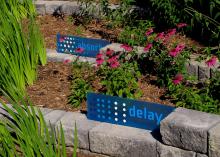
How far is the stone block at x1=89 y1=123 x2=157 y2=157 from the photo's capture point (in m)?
3.86

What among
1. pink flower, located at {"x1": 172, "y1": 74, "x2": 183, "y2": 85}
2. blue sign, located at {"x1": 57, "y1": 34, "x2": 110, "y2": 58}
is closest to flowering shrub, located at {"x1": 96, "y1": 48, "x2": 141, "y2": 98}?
pink flower, located at {"x1": 172, "y1": 74, "x2": 183, "y2": 85}

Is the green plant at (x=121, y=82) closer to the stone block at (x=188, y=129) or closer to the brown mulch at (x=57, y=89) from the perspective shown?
the brown mulch at (x=57, y=89)

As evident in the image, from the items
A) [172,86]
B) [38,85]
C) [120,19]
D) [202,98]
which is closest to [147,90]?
[172,86]

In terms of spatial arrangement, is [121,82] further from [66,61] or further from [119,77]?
[66,61]

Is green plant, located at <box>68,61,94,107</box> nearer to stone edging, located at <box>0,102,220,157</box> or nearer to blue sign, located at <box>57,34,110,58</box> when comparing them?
blue sign, located at <box>57,34,110,58</box>

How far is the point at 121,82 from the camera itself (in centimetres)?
439

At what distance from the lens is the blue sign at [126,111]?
155 inches

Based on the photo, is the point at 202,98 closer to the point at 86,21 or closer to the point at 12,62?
the point at 12,62

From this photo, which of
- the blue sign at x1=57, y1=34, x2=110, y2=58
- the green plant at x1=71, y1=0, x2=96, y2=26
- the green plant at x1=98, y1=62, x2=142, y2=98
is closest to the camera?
the green plant at x1=98, y1=62, x2=142, y2=98

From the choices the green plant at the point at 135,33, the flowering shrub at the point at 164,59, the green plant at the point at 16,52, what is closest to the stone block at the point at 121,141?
the flowering shrub at the point at 164,59

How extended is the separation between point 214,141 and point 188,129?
18cm

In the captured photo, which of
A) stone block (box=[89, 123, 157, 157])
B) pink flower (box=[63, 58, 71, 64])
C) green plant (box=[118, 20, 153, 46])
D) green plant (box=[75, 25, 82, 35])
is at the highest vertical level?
green plant (box=[118, 20, 153, 46])

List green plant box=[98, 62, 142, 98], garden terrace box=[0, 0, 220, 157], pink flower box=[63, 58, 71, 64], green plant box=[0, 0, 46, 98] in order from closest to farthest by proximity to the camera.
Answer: garden terrace box=[0, 0, 220, 157] < green plant box=[98, 62, 142, 98] < green plant box=[0, 0, 46, 98] < pink flower box=[63, 58, 71, 64]

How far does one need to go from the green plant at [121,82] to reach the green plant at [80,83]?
0.58ft
